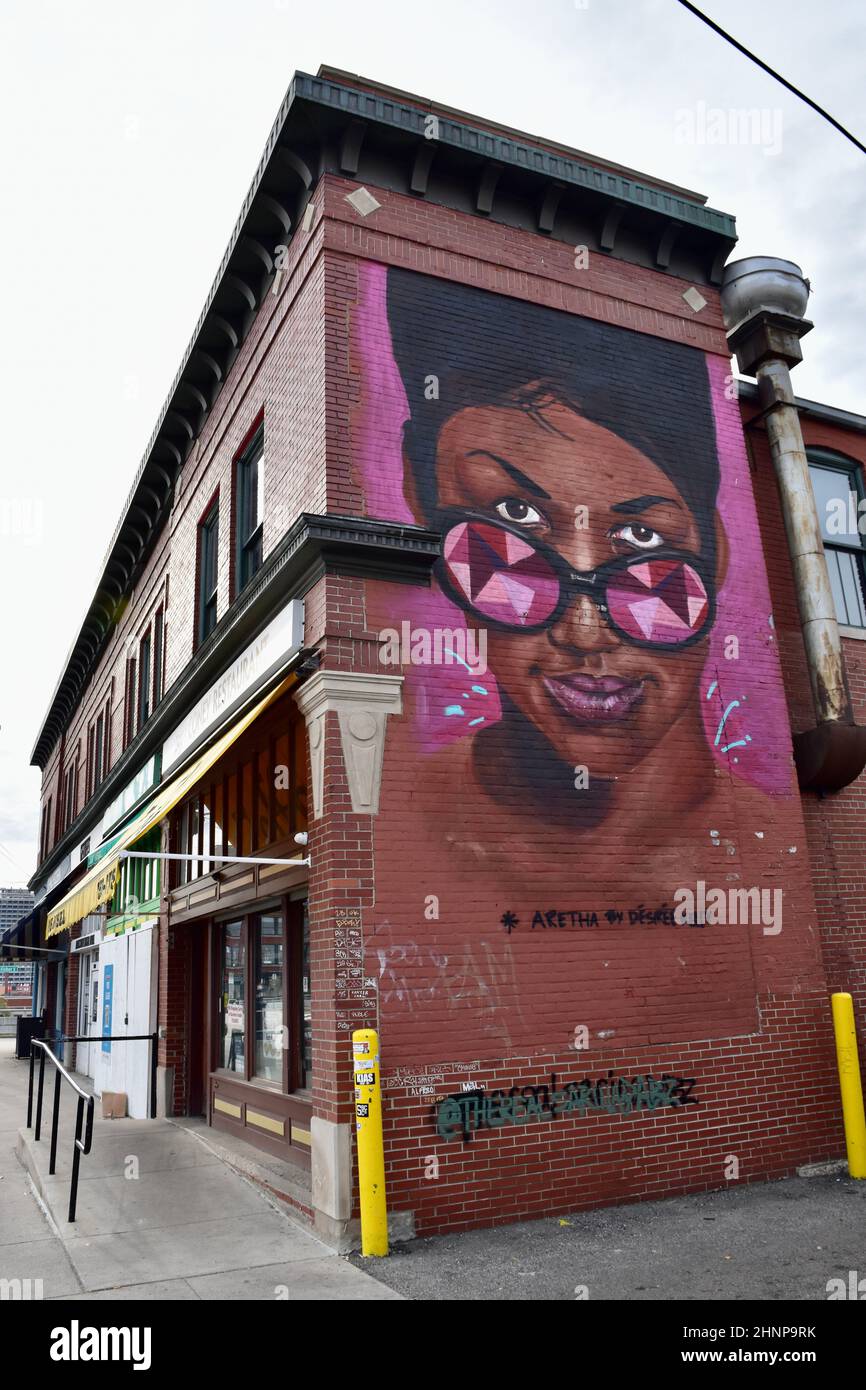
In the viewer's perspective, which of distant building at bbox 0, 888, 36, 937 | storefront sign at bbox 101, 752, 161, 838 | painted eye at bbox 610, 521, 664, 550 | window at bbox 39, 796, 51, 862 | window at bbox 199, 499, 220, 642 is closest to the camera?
painted eye at bbox 610, 521, 664, 550

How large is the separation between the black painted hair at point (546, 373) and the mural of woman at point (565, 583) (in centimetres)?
2

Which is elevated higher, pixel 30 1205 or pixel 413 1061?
pixel 413 1061

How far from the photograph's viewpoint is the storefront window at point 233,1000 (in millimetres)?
11641

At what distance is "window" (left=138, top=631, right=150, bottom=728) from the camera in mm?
17639

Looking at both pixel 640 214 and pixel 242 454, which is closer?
pixel 640 214

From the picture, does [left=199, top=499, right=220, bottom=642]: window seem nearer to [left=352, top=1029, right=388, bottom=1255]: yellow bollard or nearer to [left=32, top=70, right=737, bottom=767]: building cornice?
[left=32, top=70, right=737, bottom=767]: building cornice

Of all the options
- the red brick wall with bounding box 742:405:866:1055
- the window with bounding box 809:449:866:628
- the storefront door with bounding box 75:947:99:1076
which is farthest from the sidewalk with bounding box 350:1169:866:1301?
the storefront door with bounding box 75:947:99:1076

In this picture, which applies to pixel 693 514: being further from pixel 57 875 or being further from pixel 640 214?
pixel 57 875

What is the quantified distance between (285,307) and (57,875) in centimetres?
2125

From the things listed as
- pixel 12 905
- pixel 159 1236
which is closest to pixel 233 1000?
pixel 159 1236

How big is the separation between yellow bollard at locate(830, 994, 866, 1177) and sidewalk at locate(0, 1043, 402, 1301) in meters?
4.71

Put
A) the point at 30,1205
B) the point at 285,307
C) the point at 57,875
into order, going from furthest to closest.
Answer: the point at 57,875 < the point at 285,307 < the point at 30,1205

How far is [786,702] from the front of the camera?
421 inches
